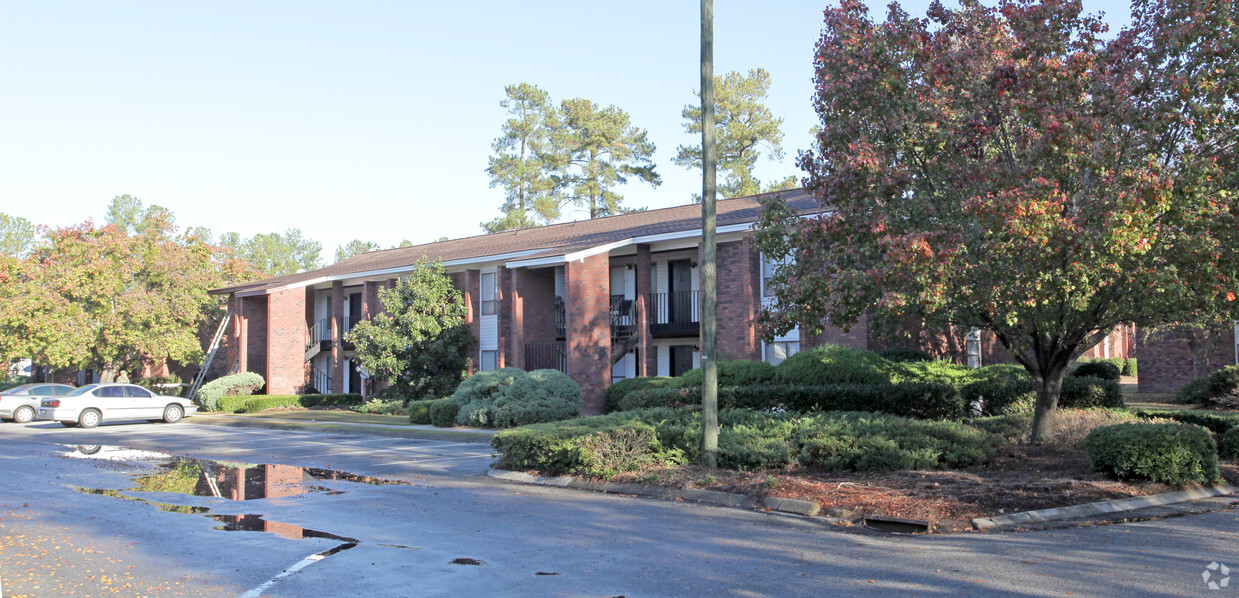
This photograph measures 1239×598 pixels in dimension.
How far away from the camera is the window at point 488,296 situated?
33906 millimetres

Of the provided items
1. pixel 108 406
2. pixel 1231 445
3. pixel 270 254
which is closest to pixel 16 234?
pixel 270 254

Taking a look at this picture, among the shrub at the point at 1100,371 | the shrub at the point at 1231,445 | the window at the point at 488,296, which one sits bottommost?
the shrub at the point at 1231,445

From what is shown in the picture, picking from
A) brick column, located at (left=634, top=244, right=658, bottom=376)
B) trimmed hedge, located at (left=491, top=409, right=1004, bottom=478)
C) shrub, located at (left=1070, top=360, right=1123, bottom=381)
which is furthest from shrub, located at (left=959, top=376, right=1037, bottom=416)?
brick column, located at (left=634, top=244, right=658, bottom=376)

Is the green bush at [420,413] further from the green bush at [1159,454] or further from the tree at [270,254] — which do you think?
the tree at [270,254]

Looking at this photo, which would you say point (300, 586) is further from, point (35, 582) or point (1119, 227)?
point (1119, 227)

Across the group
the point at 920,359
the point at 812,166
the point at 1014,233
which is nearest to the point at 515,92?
the point at 920,359

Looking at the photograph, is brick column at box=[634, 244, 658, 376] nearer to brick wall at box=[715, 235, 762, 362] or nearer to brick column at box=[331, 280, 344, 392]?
brick wall at box=[715, 235, 762, 362]

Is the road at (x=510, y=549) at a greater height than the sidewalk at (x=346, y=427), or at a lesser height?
greater

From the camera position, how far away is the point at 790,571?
25.2 feet

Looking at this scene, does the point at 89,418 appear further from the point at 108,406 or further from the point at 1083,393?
the point at 1083,393

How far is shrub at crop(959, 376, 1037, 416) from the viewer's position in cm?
1950

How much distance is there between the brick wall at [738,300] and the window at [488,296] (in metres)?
10.0

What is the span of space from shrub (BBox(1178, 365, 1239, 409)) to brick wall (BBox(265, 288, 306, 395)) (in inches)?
1287

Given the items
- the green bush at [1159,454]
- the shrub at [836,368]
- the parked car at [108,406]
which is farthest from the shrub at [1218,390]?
the parked car at [108,406]
